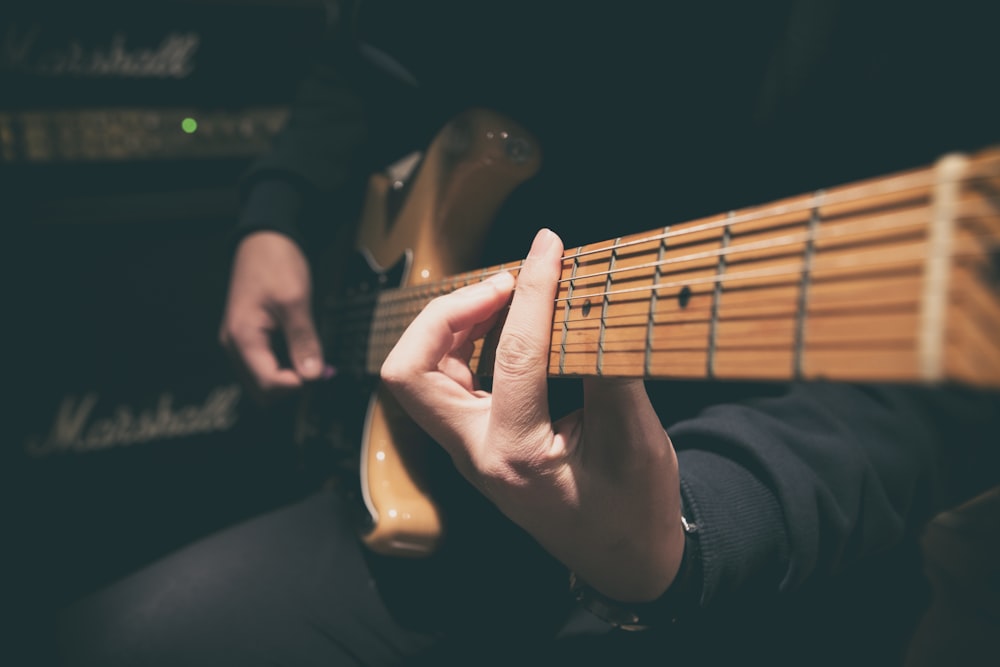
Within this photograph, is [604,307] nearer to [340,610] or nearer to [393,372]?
[393,372]

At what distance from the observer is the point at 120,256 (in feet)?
4.26

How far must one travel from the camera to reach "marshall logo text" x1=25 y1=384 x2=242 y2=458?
127 cm

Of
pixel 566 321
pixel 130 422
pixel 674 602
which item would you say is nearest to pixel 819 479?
pixel 674 602

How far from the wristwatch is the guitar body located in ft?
0.78

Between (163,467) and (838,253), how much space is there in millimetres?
1480

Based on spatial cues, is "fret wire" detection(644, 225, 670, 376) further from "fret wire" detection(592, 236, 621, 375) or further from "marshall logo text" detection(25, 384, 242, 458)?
"marshall logo text" detection(25, 384, 242, 458)

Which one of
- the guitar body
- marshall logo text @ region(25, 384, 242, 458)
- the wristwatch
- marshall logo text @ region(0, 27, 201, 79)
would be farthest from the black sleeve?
marshall logo text @ region(0, 27, 201, 79)

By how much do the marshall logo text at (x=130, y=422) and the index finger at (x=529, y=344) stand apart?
119 centimetres

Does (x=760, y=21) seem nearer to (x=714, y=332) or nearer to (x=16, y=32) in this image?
(x=714, y=332)

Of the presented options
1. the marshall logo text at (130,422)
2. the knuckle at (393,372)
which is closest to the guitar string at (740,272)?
the knuckle at (393,372)

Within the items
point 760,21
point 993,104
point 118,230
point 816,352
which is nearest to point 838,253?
point 816,352

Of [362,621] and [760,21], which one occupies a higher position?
[760,21]

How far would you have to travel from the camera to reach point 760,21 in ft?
1.72

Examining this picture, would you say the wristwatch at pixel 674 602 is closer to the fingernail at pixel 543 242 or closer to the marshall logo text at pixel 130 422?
the fingernail at pixel 543 242
